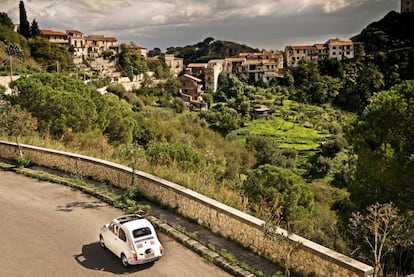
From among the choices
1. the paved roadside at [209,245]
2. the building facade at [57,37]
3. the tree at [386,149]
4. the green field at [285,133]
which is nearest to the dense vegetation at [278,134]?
the tree at [386,149]

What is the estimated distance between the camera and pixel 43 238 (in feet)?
33.2

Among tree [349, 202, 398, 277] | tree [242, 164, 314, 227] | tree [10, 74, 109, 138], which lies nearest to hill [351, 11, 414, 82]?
tree [242, 164, 314, 227]

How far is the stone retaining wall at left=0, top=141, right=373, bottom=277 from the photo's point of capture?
24.6ft

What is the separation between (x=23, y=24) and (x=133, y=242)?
2966 inches

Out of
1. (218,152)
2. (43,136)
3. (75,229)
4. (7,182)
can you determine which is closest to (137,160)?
(75,229)

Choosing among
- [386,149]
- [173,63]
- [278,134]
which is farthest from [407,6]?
[386,149]

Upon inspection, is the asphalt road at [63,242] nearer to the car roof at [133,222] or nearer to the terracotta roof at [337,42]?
the car roof at [133,222]

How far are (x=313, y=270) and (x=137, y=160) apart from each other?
6.83m

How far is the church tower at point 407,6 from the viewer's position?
12119 centimetres

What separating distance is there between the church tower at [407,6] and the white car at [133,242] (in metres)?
131

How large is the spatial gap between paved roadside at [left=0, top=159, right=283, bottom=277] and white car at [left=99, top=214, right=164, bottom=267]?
1.02 m

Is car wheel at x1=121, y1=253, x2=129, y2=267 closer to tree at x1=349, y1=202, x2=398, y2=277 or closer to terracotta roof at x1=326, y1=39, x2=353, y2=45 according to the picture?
tree at x1=349, y1=202, x2=398, y2=277

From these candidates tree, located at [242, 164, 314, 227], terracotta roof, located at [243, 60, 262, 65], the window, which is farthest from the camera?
terracotta roof, located at [243, 60, 262, 65]

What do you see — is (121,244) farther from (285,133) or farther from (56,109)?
(285,133)
